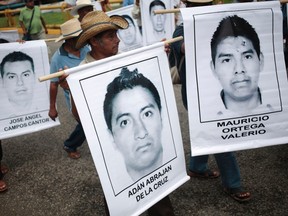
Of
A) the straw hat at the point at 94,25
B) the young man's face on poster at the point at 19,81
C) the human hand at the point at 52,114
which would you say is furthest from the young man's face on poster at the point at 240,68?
the young man's face on poster at the point at 19,81

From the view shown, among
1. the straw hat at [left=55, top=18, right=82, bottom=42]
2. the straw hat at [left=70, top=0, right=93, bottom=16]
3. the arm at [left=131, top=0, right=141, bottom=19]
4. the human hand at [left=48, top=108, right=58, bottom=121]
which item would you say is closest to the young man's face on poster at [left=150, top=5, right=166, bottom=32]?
the arm at [left=131, top=0, right=141, bottom=19]

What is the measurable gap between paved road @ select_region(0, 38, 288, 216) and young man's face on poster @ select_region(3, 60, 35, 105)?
83 centimetres

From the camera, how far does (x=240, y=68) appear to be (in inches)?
96.3

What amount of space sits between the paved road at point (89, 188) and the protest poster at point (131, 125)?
2.66 ft

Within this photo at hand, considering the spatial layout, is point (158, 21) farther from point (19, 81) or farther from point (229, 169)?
point (229, 169)

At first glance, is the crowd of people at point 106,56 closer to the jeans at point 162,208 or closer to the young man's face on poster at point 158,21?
the jeans at point 162,208

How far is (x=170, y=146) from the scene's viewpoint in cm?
228

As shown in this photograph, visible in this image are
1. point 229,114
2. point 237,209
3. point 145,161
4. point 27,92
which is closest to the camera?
point 145,161

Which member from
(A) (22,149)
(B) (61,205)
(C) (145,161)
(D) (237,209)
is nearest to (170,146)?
(C) (145,161)

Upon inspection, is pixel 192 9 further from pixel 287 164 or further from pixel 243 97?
pixel 287 164

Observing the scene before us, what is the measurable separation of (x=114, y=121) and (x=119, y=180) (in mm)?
346

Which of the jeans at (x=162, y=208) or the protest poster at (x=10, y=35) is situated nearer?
the jeans at (x=162, y=208)

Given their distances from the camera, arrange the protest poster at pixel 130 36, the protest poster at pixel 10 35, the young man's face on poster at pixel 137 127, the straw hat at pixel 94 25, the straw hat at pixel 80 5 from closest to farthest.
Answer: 1. the young man's face on poster at pixel 137 127
2. the straw hat at pixel 94 25
3. the protest poster at pixel 10 35
4. the straw hat at pixel 80 5
5. the protest poster at pixel 130 36

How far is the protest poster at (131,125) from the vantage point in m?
1.91
